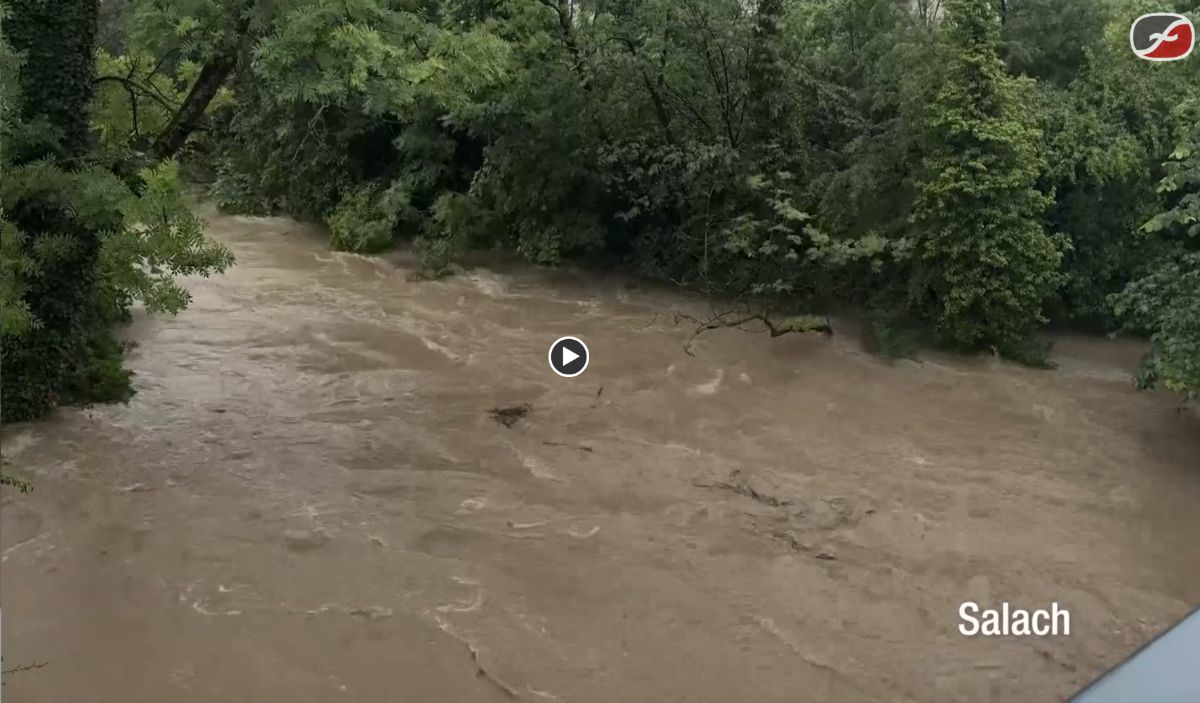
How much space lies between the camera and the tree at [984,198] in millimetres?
4676

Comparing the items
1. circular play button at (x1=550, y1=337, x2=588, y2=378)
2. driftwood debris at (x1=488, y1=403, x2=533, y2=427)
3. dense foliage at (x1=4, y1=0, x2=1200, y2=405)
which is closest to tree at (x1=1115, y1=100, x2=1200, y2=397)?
dense foliage at (x1=4, y1=0, x2=1200, y2=405)

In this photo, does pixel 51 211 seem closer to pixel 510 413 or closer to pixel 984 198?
pixel 510 413

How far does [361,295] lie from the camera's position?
5918 mm

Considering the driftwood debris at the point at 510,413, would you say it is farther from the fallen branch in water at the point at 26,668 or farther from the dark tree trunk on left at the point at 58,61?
the fallen branch in water at the point at 26,668

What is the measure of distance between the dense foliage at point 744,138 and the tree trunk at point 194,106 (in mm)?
14

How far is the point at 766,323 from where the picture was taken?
5121 mm

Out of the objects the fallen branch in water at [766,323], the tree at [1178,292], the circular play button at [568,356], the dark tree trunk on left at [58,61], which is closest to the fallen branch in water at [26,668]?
the dark tree trunk on left at [58,61]

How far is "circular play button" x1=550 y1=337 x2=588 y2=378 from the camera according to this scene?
476 cm

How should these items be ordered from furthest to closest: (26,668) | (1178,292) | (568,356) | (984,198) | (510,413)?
(568,356), (984,198), (510,413), (1178,292), (26,668)

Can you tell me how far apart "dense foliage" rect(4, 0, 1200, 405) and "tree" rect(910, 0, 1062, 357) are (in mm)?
13

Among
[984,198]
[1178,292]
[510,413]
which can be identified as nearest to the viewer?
[1178,292]

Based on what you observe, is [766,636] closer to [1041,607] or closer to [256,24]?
[1041,607]

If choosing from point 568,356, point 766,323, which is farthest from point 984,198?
point 568,356

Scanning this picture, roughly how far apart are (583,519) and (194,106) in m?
2.55
